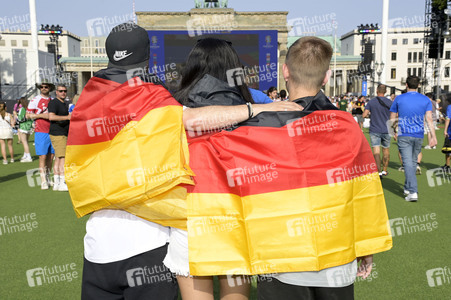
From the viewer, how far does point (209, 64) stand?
2.26 metres

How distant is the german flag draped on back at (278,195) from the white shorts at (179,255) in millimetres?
69

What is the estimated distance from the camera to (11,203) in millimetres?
7836

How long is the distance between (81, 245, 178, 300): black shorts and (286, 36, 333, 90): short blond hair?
1.14 m

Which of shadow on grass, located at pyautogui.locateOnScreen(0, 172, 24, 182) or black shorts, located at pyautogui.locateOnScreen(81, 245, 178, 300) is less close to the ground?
black shorts, located at pyautogui.locateOnScreen(81, 245, 178, 300)

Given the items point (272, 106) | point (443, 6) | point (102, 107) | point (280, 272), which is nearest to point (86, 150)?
point (102, 107)

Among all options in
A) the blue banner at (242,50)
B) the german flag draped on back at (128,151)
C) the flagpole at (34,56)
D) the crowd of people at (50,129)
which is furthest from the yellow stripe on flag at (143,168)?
the blue banner at (242,50)

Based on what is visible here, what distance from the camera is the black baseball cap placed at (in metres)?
2.10

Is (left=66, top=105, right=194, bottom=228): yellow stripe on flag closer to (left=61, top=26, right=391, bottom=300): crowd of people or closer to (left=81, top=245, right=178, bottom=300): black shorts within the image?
(left=61, top=26, right=391, bottom=300): crowd of people

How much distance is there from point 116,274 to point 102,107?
84 cm

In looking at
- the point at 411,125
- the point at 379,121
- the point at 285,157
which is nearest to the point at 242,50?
the point at 379,121

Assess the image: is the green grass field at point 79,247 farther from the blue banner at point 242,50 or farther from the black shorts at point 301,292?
the blue banner at point 242,50

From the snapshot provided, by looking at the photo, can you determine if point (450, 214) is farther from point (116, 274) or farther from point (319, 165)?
point (116, 274)

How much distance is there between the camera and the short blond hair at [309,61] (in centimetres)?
204

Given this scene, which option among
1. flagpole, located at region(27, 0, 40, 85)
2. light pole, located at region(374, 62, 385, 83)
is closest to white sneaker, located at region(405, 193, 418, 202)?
light pole, located at region(374, 62, 385, 83)
